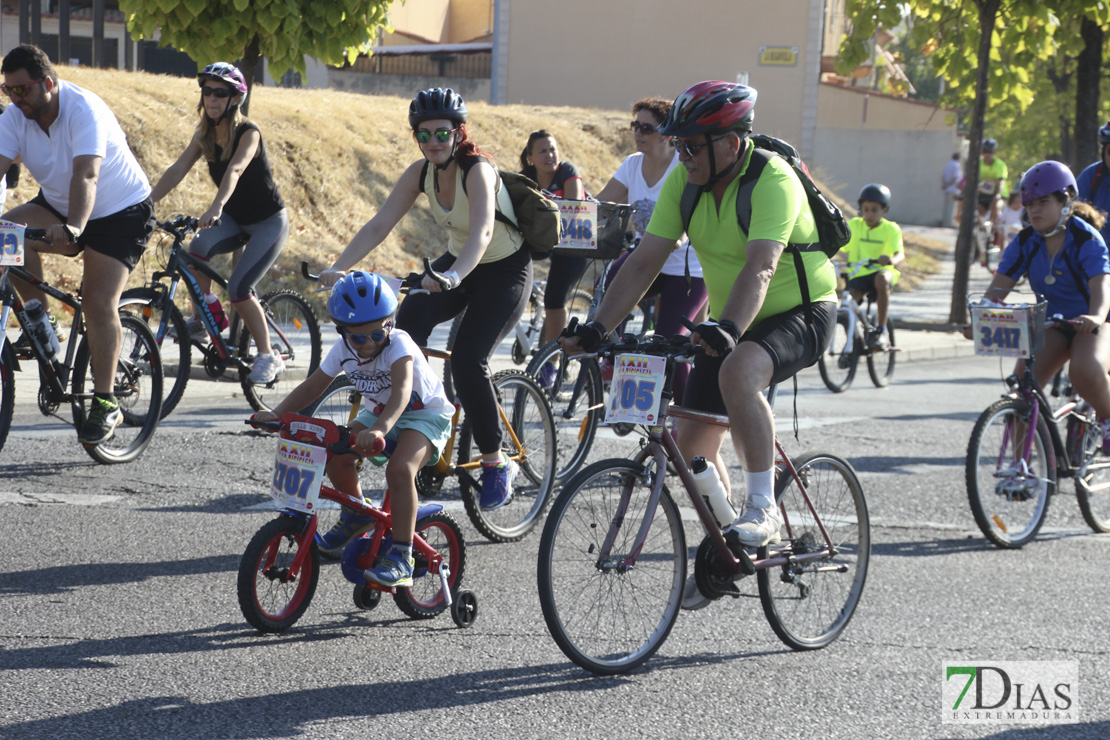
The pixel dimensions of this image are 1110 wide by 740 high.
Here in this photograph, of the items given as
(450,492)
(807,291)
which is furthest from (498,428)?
(807,291)

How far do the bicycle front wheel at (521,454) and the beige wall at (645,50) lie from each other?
34751 mm

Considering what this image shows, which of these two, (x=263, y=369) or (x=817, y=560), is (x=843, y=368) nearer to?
(x=263, y=369)

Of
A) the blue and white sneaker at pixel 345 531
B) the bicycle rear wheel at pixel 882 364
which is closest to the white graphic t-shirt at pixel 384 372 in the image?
the blue and white sneaker at pixel 345 531

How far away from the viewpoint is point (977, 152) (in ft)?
57.3

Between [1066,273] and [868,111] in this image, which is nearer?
[1066,273]

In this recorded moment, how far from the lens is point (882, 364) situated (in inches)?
504

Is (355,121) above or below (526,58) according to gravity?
below

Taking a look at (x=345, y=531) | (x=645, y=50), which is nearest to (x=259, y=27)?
(x=345, y=531)

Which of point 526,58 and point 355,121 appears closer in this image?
point 355,121

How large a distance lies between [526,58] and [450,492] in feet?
→ 117

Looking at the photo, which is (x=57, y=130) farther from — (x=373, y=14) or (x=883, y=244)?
(x=883, y=244)

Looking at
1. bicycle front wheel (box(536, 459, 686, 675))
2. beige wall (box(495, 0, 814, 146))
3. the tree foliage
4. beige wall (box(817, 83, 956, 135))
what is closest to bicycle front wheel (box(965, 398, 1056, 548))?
bicycle front wheel (box(536, 459, 686, 675))

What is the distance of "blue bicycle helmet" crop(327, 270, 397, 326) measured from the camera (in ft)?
15.1

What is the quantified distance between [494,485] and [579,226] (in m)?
2.71
